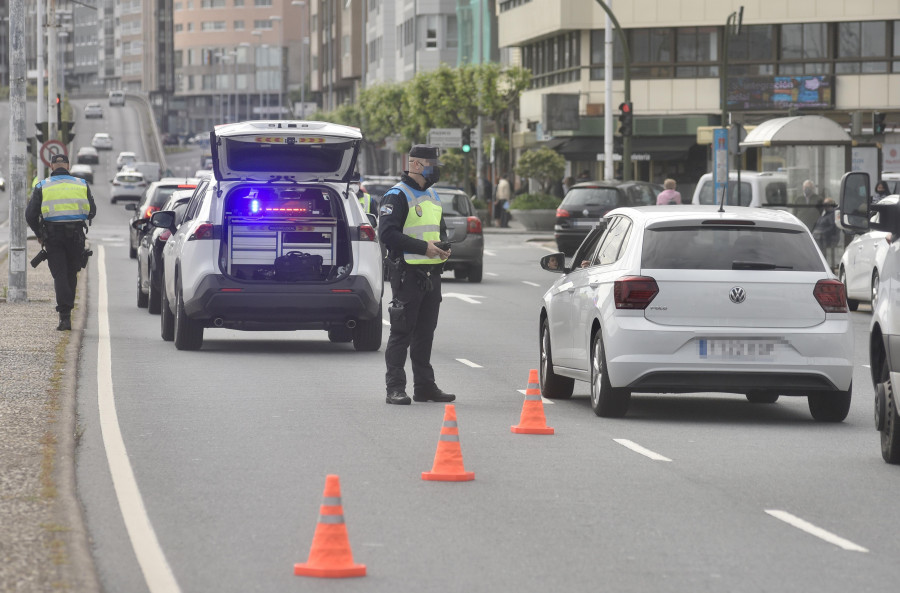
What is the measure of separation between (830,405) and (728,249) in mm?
1293

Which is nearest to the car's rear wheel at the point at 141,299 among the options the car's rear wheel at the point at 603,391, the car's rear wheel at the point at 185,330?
the car's rear wheel at the point at 185,330

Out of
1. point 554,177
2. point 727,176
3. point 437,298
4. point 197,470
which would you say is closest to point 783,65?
point 554,177

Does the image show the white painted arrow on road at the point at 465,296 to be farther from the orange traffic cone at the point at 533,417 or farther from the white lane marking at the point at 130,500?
the orange traffic cone at the point at 533,417

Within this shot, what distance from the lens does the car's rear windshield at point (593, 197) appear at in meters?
39.7

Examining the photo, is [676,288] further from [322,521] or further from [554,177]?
[554,177]

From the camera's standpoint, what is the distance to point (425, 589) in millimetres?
7223

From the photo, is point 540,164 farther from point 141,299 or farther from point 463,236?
point 141,299

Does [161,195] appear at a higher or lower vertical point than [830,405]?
higher

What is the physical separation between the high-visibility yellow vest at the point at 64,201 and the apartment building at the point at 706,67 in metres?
43.9

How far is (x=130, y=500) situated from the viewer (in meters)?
9.32

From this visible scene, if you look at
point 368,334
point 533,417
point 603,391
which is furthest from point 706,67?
point 533,417

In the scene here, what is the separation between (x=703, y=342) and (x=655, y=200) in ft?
88.0

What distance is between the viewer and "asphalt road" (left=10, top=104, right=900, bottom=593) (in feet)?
25.0

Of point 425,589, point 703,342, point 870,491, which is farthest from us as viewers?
point 703,342
